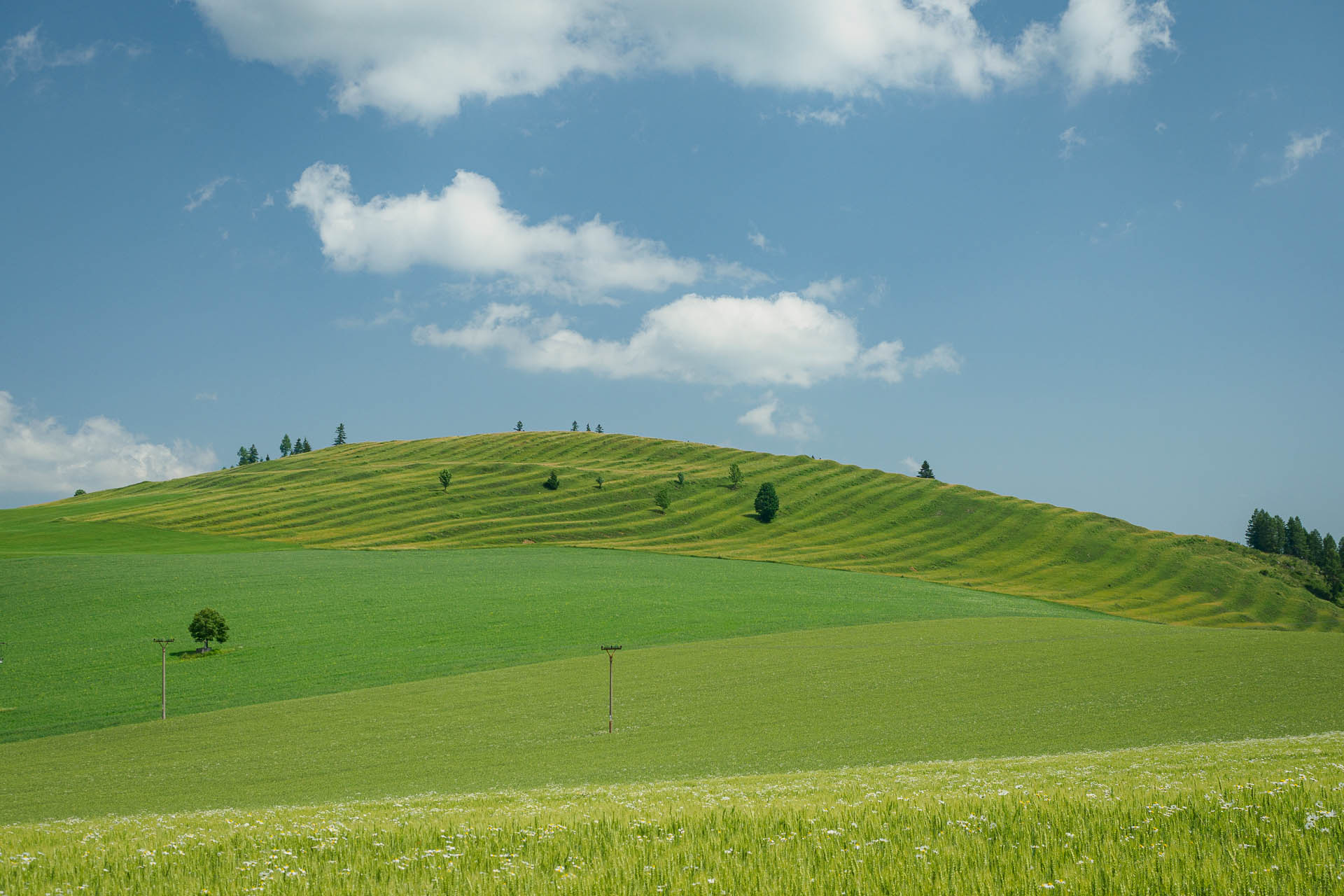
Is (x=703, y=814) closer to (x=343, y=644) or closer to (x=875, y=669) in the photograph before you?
(x=875, y=669)

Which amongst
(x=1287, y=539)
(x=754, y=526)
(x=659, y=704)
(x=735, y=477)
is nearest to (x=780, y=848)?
(x=659, y=704)

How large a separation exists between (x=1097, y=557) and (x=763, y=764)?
104 m

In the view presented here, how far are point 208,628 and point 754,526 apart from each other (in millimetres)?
85550

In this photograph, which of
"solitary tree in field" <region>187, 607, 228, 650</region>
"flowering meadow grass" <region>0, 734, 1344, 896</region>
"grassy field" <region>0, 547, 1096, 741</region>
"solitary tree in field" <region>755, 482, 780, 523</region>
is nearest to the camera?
"flowering meadow grass" <region>0, 734, 1344, 896</region>

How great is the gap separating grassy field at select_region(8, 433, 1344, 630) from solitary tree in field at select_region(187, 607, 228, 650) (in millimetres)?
55237

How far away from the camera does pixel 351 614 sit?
64.1 metres

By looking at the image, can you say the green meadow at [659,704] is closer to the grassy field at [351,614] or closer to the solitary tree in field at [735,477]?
Result: the grassy field at [351,614]

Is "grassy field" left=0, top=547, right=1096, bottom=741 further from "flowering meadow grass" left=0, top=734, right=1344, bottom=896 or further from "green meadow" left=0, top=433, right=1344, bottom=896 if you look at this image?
"flowering meadow grass" left=0, top=734, right=1344, bottom=896

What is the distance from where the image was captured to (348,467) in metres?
173

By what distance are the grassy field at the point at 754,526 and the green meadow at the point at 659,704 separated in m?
1.01

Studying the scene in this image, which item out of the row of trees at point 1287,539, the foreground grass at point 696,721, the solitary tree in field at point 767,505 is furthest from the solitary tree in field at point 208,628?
the row of trees at point 1287,539

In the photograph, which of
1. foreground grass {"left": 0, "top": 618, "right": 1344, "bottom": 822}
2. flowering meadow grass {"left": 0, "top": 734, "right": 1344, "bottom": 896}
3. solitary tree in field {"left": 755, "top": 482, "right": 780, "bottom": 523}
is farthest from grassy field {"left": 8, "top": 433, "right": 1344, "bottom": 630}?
flowering meadow grass {"left": 0, "top": 734, "right": 1344, "bottom": 896}

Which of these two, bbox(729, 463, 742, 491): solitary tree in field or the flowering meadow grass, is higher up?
bbox(729, 463, 742, 491): solitary tree in field

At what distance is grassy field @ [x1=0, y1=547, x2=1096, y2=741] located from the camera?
47906 millimetres
